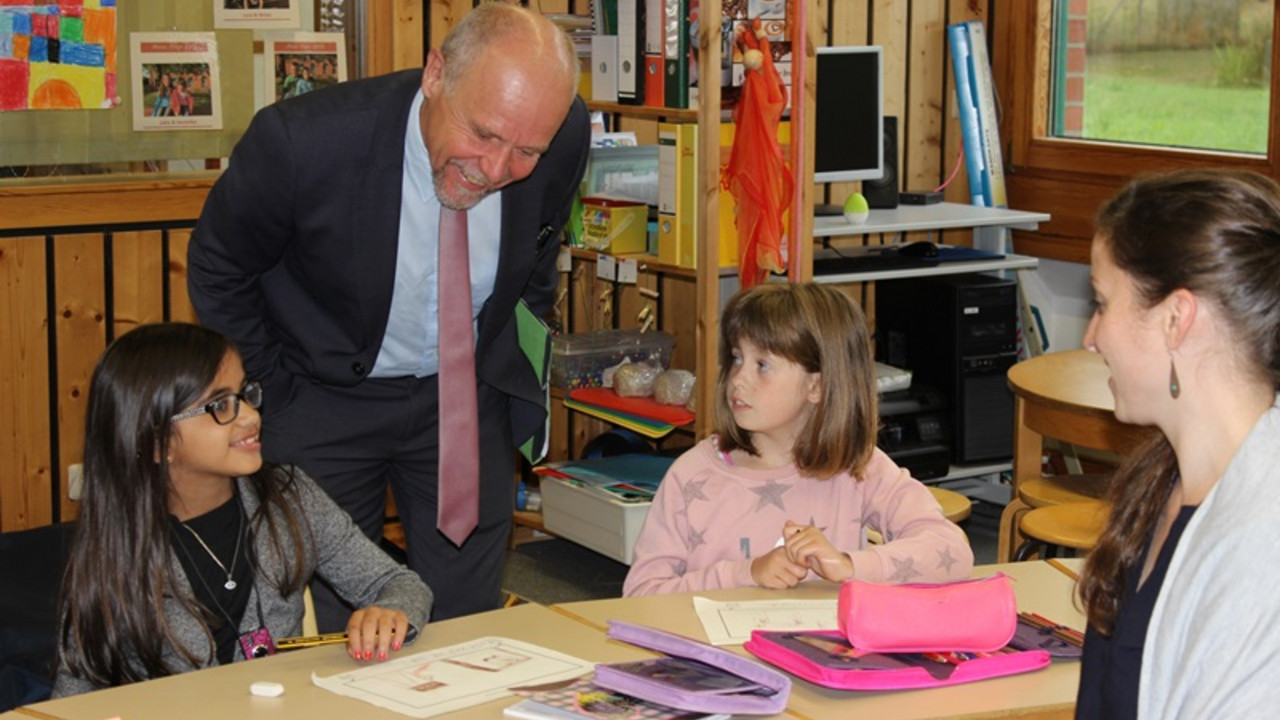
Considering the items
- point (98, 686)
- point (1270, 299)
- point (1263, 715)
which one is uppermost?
point (1270, 299)

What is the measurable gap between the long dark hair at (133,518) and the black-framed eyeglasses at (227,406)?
16 millimetres

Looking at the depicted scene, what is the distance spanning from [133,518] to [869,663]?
1043 millimetres

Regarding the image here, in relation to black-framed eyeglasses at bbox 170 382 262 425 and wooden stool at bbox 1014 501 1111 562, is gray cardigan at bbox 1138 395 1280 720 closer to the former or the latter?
black-framed eyeglasses at bbox 170 382 262 425

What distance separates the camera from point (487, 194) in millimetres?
2637

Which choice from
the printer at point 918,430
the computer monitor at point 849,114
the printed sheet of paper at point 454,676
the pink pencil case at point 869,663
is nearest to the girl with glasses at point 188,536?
the printed sheet of paper at point 454,676

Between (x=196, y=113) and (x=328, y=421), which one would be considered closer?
(x=328, y=421)

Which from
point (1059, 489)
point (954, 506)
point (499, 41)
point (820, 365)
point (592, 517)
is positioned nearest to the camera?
point (499, 41)

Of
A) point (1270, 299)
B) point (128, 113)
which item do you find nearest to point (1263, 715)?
point (1270, 299)

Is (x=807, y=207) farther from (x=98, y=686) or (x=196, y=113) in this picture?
(x=98, y=686)

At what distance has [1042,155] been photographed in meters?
5.80

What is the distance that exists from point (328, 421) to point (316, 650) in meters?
0.64

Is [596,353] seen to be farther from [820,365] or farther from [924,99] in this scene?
[820,365]

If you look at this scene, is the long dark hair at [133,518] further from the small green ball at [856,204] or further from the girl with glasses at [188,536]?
the small green ball at [856,204]

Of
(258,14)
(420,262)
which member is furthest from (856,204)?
(420,262)
